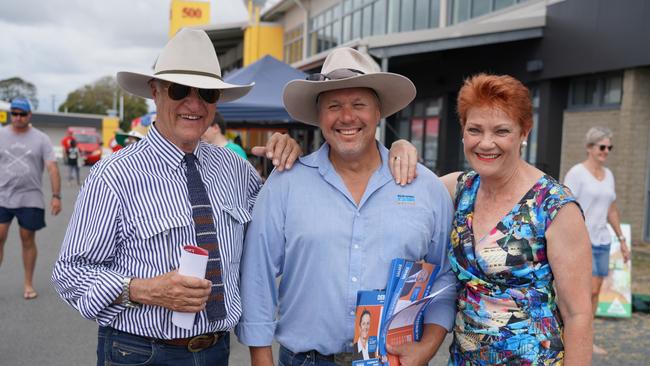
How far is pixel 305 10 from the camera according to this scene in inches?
985

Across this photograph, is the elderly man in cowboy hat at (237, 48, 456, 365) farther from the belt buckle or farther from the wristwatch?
the wristwatch

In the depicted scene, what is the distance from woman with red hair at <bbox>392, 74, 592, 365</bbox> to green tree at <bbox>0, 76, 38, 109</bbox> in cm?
11896

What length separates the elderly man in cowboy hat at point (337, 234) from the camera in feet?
7.78

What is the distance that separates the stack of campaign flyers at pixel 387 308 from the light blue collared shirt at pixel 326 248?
118mm

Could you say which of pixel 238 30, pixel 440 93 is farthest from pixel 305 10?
pixel 440 93

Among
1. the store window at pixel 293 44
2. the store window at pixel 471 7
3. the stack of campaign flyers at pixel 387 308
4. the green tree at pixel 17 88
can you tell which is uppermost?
the green tree at pixel 17 88

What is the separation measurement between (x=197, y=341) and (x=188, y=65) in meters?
1.14

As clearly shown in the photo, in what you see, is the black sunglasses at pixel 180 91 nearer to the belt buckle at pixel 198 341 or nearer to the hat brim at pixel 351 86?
the hat brim at pixel 351 86

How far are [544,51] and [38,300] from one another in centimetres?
1070

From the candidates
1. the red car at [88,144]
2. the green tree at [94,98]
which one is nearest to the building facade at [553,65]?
the red car at [88,144]

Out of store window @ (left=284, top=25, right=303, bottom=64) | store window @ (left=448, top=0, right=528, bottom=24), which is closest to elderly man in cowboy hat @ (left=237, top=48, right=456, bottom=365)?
store window @ (left=448, top=0, right=528, bottom=24)

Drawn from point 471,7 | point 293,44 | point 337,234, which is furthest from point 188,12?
point 337,234

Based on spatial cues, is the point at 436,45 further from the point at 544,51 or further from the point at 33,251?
the point at 33,251

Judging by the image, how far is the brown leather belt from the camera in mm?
2295
